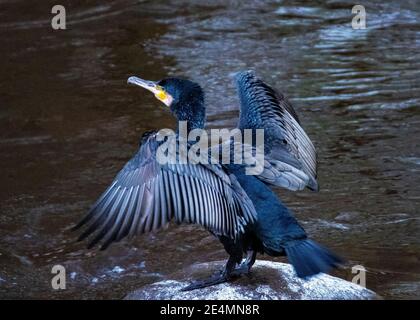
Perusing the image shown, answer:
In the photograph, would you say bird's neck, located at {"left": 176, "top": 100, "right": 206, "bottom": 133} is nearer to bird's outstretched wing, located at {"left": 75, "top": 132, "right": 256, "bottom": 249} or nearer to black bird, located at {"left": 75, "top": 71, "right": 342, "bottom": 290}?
black bird, located at {"left": 75, "top": 71, "right": 342, "bottom": 290}

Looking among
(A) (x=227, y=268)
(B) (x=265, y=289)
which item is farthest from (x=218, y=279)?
(B) (x=265, y=289)

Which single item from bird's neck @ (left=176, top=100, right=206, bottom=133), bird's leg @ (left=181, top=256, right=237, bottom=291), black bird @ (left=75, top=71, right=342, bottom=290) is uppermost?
bird's neck @ (left=176, top=100, right=206, bottom=133)

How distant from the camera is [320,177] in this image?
25.7ft

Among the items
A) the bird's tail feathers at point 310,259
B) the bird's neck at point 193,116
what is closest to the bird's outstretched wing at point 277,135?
the bird's neck at point 193,116

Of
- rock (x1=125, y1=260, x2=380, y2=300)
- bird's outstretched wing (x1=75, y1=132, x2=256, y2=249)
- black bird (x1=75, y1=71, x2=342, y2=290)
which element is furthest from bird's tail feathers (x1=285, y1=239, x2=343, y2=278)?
rock (x1=125, y1=260, x2=380, y2=300)

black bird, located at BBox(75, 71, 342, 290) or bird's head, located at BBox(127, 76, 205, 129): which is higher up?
bird's head, located at BBox(127, 76, 205, 129)

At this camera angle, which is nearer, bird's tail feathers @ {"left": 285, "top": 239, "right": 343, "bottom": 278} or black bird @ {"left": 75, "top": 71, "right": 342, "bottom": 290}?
bird's tail feathers @ {"left": 285, "top": 239, "right": 343, "bottom": 278}

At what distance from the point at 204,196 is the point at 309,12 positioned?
7.32 m

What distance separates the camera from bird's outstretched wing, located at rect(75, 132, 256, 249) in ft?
15.2

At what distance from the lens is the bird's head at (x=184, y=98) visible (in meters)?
5.37

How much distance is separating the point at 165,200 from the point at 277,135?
1.18 meters

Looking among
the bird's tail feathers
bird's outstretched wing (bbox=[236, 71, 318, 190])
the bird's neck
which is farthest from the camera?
the bird's neck

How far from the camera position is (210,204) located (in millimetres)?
4750
